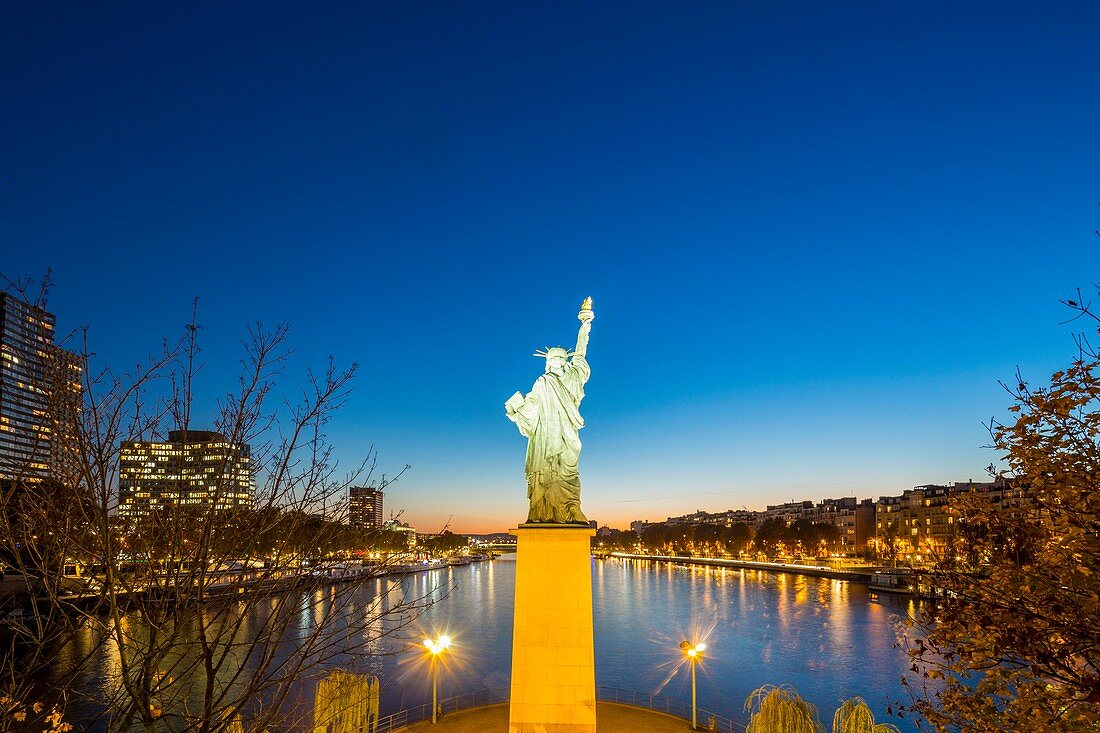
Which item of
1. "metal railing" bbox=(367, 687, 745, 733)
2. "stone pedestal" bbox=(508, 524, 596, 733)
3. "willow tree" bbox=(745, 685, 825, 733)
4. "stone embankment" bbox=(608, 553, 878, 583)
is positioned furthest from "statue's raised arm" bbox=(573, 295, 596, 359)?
"stone embankment" bbox=(608, 553, 878, 583)

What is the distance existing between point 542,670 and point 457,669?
24.0 meters

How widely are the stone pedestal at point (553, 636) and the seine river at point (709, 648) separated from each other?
5.21m

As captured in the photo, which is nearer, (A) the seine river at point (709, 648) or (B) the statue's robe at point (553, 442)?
(B) the statue's robe at point (553, 442)

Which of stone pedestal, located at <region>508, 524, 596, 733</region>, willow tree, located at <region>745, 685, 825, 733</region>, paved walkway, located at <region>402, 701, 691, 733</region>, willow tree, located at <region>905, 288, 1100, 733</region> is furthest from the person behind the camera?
paved walkway, located at <region>402, 701, 691, 733</region>

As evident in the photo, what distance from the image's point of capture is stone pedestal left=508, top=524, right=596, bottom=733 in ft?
41.8

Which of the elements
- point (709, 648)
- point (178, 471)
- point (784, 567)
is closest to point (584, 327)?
point (178, 471)

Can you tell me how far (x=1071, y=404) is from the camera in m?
4.96

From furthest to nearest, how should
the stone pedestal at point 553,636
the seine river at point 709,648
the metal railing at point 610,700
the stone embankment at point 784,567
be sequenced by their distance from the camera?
the stone embankment at point 784,567 → the seine river at point 709,648 → the metal railing at point 610,700 → the stone pedestal at point 553,636

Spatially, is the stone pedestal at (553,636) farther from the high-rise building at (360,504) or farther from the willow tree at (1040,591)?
the willow tree at (1040,591)

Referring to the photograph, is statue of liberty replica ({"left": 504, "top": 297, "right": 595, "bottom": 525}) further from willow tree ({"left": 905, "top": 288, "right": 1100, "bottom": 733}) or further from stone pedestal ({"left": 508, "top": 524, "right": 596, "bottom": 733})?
willow tree ({"left": 905, "top": 288, "right": 1100, "bottom": 733})

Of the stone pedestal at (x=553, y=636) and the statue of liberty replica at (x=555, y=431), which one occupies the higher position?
the statue of liberty replica at (x=555, y=431)

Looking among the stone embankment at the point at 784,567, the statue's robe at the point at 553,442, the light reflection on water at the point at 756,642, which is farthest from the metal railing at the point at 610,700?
the stone embankment at the point at 784,567

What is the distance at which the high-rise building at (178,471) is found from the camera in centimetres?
564

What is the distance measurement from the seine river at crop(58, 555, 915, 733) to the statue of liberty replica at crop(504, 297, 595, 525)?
542 cm
